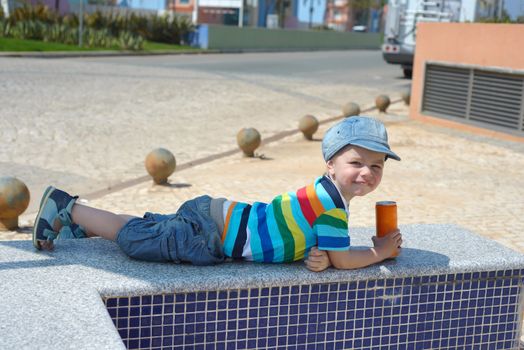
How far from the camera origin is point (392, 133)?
497 inches

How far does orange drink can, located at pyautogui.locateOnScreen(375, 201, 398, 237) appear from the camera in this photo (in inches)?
154

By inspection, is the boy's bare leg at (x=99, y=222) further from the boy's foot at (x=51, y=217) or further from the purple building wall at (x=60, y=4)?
the purple building wall at (x=60, y=4)

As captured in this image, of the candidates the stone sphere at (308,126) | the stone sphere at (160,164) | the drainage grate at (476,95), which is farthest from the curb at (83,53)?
the stone sphere at (160,164)

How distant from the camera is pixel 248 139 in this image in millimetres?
10070

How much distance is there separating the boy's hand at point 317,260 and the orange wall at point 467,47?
900 cm

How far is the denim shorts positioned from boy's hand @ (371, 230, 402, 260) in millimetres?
763

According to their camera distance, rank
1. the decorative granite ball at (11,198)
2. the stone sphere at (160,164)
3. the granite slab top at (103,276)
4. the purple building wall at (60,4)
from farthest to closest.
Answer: the purple building wall at (60,4) < the stone sphere at (160,164) < the decorative granite ball at (11,198) < the granite slab top at (103,276)

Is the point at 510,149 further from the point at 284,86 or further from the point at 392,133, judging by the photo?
the point at 284,86

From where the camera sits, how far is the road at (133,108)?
9609 mm

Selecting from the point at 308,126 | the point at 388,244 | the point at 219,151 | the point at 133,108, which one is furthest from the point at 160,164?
the point at 133,108

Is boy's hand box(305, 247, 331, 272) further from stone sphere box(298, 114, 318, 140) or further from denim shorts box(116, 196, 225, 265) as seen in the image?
stone sphere box(298, 114, 318, 140)

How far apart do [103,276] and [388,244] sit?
1.37 metres

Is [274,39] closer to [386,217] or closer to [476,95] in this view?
[476,95]

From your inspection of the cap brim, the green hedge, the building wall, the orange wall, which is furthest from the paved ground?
the building wall
